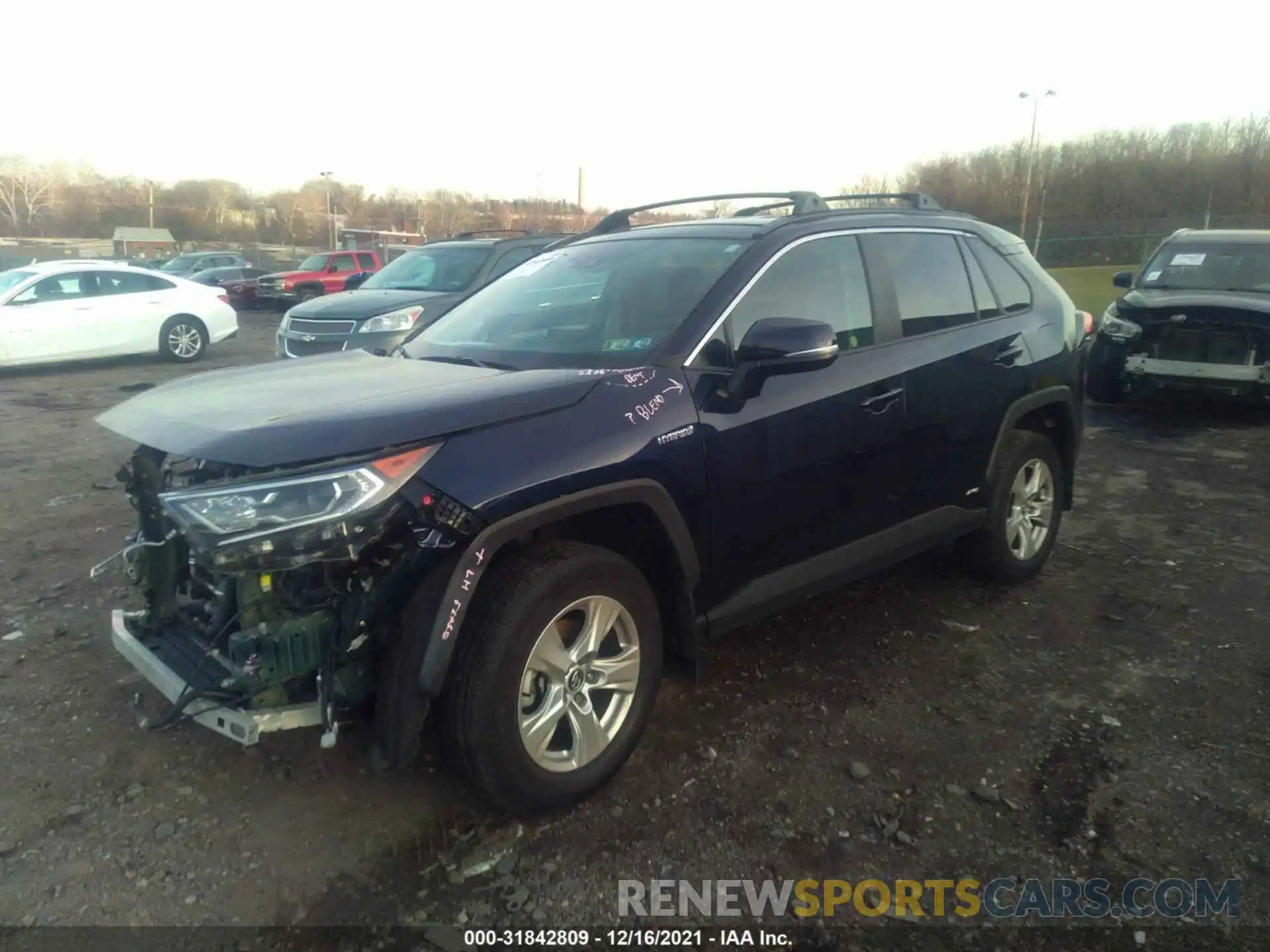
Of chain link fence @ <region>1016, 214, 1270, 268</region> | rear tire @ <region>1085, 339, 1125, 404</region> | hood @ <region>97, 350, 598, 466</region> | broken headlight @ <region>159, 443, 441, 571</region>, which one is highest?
chain link fence @ <region>1016, 214, 1270, 268</region>

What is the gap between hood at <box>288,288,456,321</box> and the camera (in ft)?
32.9

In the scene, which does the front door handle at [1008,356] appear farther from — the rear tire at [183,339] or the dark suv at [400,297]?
the rear tire at [183,339]

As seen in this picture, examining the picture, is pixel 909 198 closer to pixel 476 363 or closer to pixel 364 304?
pixel 476 363

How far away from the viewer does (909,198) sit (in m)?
4.96

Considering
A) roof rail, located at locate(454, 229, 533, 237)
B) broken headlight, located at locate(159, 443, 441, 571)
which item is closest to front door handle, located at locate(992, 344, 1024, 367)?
broken headlight, located at locate(159, 443, 441, 571)

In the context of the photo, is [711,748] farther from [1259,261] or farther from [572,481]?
[1259,261]

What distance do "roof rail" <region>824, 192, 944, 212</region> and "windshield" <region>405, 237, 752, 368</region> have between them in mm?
1398

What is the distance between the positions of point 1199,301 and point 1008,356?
5644 millimetres

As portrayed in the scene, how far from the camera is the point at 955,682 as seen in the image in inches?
154

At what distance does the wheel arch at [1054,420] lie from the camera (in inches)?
182

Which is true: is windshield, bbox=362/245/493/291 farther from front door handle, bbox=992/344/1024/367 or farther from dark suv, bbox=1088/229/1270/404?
front door handle, bbox=992/344/1024/367

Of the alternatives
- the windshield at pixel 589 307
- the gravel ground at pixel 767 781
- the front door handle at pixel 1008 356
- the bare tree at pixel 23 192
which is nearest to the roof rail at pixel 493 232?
the windshield at pixel 589 307

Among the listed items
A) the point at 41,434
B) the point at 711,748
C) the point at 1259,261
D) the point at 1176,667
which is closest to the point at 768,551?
the point at 711,748

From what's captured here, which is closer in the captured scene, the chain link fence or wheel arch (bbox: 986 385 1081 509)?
wheel arch (bbox: 986 385 1081 509)
